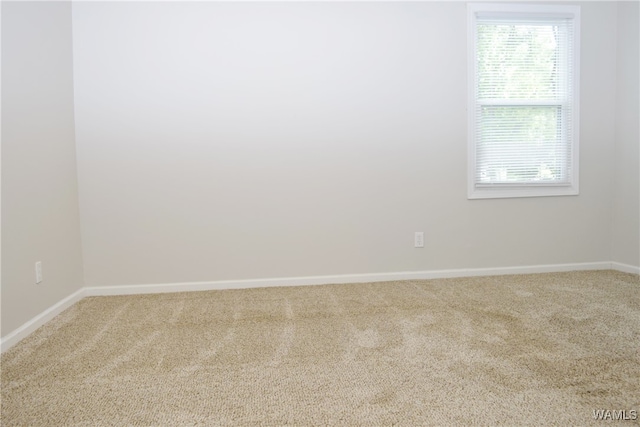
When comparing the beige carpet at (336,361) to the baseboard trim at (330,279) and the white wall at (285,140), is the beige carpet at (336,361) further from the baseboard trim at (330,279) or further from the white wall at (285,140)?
the white wall at (285,140)

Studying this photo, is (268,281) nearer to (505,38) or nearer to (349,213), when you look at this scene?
(349,213)

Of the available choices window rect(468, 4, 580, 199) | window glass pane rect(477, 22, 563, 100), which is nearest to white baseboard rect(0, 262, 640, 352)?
window rect(468, 4, 580, 199)

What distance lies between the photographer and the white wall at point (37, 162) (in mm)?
2270

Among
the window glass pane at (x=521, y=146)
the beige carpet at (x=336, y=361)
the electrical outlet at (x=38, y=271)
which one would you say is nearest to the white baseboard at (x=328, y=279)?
the beige carpet at (x=336, y=361)

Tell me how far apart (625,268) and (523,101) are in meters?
1.64

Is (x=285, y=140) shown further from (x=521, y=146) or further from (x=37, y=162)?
(x=521, y=146)

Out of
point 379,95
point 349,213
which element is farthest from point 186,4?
point 349,213

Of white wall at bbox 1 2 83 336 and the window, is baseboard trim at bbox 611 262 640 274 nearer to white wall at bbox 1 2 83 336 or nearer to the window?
the window

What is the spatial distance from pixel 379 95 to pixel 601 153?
1.98m

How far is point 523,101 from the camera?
3605 mm

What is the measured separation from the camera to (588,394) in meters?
1.61

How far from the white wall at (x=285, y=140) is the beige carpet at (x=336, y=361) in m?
0.52

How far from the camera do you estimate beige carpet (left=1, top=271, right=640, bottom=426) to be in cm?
153

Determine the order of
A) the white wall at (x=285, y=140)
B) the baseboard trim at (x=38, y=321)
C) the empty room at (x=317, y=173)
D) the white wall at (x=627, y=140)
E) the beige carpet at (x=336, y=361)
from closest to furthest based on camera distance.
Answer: the beige carpet at (x=336, y=361) < the baseboard trim at (x=38, y=321) < the empty room at (x=317, y=173) < the white wall at (x=285, y=140) < the white wall at (x=627, y=140)
